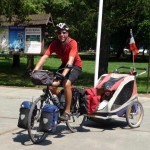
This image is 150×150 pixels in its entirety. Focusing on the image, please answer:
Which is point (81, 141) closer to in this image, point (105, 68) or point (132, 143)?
point (132, 143)

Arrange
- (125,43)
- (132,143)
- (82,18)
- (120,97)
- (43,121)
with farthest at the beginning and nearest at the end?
(125,43) → (82,18) → (120,97) → (132,143) → (43,121)

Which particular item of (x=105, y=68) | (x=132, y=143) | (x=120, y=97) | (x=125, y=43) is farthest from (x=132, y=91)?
(x=125, y=43)

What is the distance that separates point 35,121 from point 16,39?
12071 mm

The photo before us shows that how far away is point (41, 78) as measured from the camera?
656cm

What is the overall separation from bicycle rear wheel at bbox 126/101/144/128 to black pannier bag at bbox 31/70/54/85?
210 cm

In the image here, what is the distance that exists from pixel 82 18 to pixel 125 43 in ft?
129

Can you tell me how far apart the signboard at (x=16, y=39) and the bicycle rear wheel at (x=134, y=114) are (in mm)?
10463

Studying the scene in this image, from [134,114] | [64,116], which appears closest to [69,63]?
[64,116]

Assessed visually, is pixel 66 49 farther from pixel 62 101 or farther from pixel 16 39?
pixel 16 39

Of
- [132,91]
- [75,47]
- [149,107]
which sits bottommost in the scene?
[149,107]

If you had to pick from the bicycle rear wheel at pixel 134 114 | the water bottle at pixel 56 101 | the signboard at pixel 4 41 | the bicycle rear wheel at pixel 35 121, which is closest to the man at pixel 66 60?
the water bottle at pixel 56 101

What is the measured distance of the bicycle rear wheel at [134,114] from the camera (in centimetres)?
817

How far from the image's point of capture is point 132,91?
27.1 feet

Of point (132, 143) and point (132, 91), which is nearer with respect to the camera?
point (132, 143)
